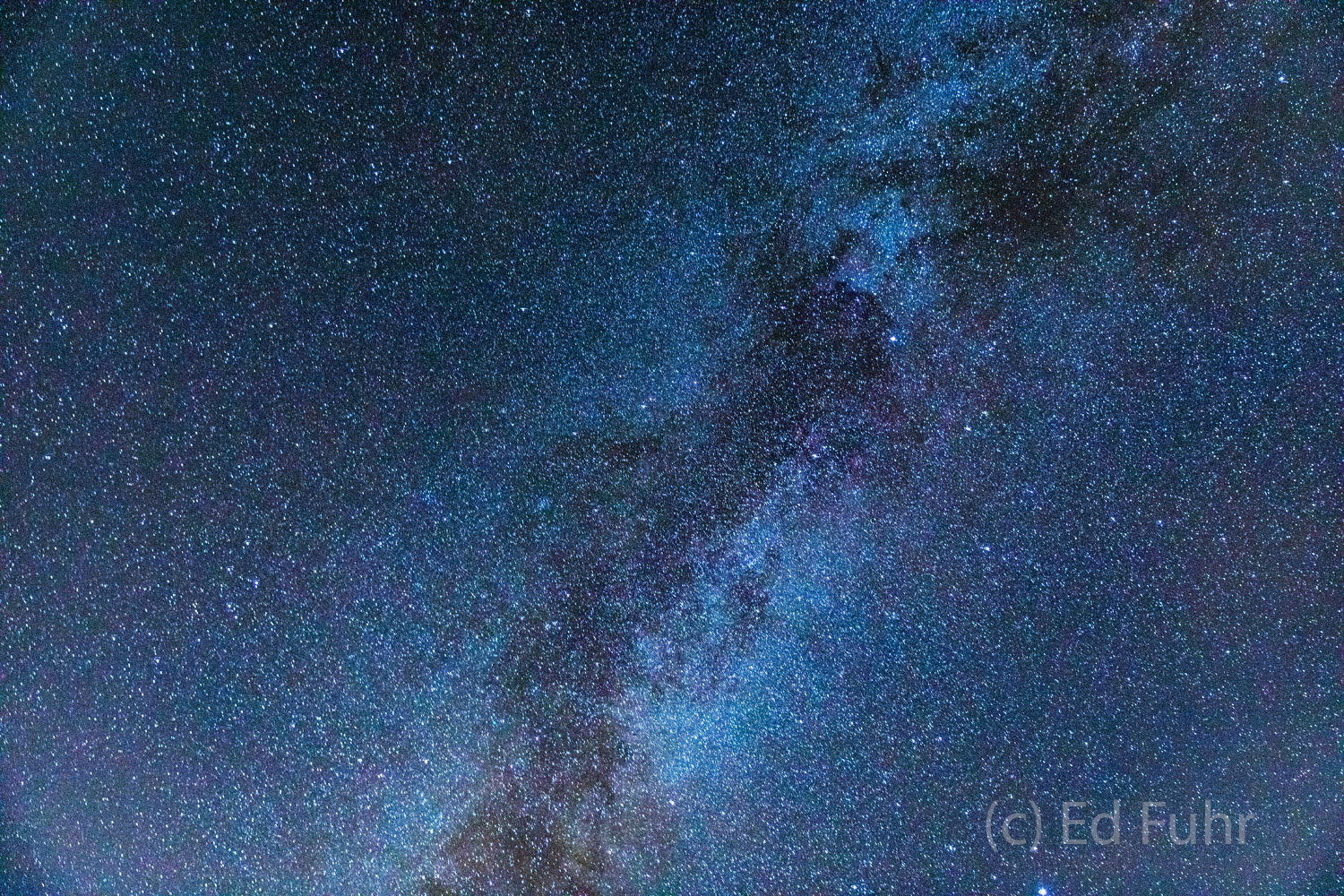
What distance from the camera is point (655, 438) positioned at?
0.94 metres

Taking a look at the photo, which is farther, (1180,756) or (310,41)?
(1180,756)

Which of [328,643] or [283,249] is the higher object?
[283,249]

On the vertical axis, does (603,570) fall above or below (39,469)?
below

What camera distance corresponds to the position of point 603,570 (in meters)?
0.96

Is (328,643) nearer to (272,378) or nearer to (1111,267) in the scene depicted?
(272,378)

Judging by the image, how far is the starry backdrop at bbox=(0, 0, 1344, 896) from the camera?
904mm

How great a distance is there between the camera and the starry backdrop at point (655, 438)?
90 centimetres

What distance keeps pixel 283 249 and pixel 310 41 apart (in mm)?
290

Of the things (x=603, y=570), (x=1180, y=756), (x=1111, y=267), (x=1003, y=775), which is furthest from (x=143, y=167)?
(x=1180, y=756)

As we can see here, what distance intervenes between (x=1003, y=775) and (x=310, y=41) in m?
1.52

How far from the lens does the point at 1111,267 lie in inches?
37.1

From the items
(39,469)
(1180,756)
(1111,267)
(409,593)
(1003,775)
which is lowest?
(1180,756)

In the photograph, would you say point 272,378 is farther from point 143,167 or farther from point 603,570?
point 603,570

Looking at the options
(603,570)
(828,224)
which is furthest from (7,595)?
(828,224)
